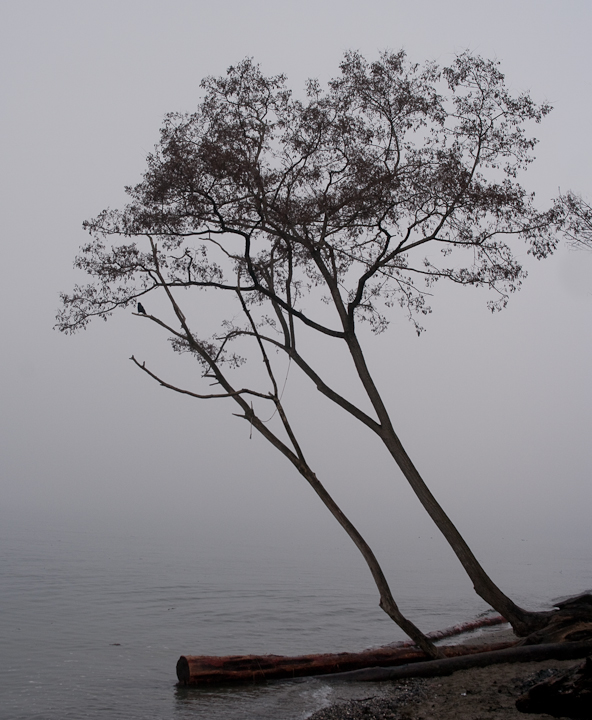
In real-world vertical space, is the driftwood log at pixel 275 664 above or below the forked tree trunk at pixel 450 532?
below

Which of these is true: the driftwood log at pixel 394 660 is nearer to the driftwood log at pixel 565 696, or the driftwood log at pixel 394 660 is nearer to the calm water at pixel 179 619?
the calm water at pixel 179 619

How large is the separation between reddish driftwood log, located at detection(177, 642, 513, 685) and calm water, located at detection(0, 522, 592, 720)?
0.88 feet

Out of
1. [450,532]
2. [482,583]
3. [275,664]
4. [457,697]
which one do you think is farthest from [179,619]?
[457,697]

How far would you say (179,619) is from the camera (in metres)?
20.8

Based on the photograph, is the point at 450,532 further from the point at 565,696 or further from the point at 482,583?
the point at 565,696

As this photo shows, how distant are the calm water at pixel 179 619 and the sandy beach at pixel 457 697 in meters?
0.95

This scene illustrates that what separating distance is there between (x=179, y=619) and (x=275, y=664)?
1030 centimetres

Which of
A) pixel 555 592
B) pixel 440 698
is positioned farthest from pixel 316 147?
pixel 555 592

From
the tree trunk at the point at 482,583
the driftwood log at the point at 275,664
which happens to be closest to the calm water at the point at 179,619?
the driftwood log at the point at 275,664

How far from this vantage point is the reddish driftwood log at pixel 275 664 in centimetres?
1138

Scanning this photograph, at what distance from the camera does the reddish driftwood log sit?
11.4m

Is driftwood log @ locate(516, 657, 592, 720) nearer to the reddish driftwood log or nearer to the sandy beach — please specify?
the sandy beach

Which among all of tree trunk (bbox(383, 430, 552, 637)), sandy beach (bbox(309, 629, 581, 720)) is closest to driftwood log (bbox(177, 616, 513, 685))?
sandy beach (bbox(309, 629, 581, 720))

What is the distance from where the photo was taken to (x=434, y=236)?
14242 mm
